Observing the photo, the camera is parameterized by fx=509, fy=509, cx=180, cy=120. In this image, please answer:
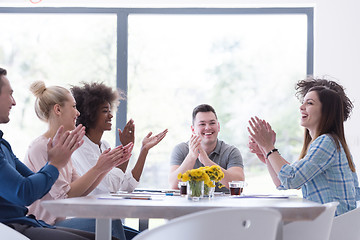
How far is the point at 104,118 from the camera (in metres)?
3.40

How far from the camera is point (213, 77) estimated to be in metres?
4.91

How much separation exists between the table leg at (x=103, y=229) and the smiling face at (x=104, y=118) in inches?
56.2

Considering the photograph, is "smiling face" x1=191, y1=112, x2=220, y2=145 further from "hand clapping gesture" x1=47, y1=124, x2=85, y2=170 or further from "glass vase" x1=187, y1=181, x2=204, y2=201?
"hand clapping gesture" x1=47, y1=124, x2=85, y2=170

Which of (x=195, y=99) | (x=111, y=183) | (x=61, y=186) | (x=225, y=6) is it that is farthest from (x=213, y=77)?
(x=61, y=186)

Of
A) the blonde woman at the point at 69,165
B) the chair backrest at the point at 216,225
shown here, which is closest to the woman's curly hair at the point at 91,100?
the blonde woman at the point at 69,165

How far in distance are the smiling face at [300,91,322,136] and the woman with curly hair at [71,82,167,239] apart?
995 millimetres

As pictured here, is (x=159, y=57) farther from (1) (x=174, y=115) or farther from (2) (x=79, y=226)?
(2) (x=79, y=226)

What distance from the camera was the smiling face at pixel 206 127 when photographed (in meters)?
3.90

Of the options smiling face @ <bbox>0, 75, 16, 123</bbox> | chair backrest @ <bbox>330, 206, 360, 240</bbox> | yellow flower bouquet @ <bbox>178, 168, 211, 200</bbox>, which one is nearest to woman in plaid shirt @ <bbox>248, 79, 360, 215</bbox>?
chair backrest @ <bbox>330, 206, 360, 240</bbox>

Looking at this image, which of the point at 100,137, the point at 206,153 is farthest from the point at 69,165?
the point at 206,153

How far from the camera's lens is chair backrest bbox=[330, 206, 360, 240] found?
7.63 feet

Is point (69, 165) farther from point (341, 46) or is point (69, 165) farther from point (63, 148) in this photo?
point (341, 46)

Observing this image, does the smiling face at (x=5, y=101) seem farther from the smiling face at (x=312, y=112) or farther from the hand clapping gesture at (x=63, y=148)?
the smiling face at (x=312, y=112)

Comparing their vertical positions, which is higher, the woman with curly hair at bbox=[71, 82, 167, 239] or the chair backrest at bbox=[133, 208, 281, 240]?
the woman with curly hair at bbox=[71, 82, 167, 239]
